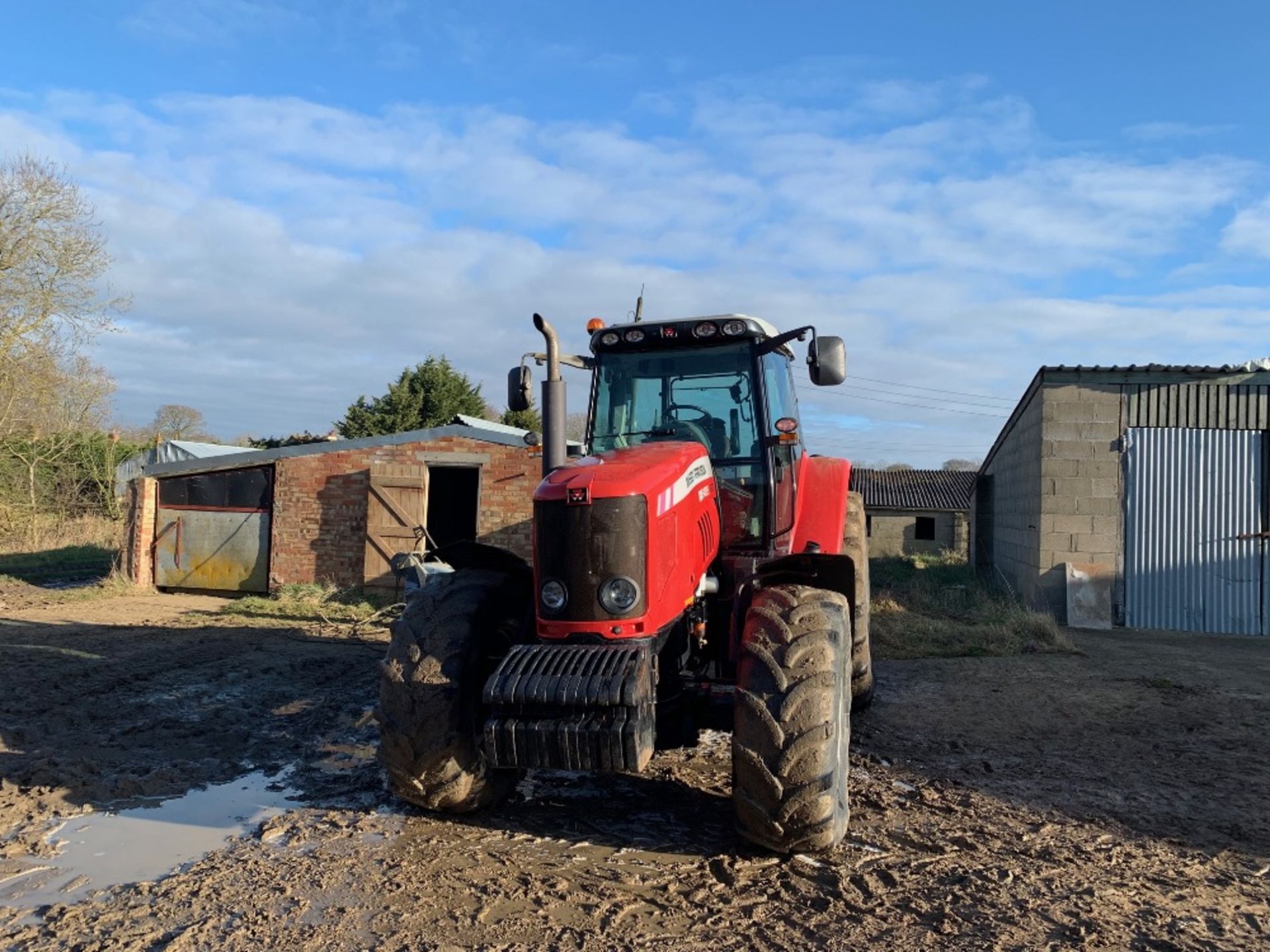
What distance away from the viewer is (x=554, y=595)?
4.00m

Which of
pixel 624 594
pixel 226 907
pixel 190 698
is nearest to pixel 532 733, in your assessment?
pixel 624 594

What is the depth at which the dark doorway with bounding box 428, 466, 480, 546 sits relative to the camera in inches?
683

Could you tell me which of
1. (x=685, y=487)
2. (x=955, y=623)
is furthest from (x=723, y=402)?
(x=955, y=623)

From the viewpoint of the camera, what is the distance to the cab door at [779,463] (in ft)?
16.5

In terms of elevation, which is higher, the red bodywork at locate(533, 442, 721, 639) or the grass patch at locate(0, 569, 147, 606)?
the red bodywork at locate(533, 442, 721, 639)

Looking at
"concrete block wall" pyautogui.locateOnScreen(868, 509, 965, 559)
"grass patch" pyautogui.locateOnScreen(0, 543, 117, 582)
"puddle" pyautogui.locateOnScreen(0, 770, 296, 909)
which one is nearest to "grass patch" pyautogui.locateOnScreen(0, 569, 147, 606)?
"grass patch" pyautogui.locateOnScreen(0, 543, 117, 582)

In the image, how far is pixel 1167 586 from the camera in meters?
11.7

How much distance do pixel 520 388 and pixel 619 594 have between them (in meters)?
1.66

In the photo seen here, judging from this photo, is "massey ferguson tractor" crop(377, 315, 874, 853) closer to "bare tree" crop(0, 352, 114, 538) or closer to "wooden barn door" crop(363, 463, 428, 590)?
"wooden barn door" crop(363, 463, 428, 590)

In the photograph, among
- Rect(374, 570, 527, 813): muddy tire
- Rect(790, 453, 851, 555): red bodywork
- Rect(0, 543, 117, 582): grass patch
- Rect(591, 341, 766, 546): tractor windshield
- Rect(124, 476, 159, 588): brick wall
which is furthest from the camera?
Rect(0, 543, 117, 582): grass patch

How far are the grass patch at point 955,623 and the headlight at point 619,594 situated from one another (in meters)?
6.05

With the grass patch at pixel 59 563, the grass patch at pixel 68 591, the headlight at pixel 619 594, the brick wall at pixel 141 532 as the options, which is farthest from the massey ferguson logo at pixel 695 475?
the grass patch at pixel 59 563

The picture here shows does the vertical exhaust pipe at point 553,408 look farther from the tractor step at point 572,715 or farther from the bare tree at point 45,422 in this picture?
the bare tree at point 45,422

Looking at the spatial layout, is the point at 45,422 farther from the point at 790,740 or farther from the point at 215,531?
the point at 790,740
